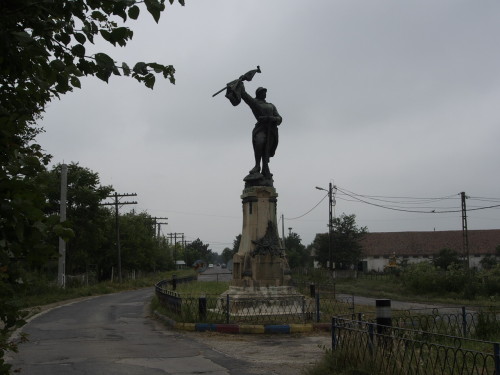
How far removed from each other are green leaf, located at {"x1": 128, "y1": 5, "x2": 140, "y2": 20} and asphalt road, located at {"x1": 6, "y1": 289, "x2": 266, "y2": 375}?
6.12 meters

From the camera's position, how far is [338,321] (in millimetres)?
7980

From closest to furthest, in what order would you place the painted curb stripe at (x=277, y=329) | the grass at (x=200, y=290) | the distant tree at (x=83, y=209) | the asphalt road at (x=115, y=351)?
the asphalt road at (x=115, y=351) → the painted curb stripe at (x=277, y=329) → the grass at (x=200, y=290) → the distant tree at (x=83, y=209)

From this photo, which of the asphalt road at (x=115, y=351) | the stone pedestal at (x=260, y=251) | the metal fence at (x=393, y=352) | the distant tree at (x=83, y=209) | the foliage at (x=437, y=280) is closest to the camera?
the metal fence at (x=393, y=352)

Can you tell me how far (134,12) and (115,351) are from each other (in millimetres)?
9251

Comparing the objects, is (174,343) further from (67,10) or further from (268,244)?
(67,10)

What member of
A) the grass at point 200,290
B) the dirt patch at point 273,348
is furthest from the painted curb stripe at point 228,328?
the grass at point 200,290

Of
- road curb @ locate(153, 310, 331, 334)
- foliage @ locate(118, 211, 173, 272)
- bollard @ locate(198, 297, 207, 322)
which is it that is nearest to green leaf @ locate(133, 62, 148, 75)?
road curb @ locate(153, 310, 331, 334)

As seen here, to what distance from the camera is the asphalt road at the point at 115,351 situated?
8.86 meters

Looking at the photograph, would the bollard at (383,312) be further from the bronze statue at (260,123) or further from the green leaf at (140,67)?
the bronze statue at (260,123)

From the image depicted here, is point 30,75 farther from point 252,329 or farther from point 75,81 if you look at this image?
point 252,329

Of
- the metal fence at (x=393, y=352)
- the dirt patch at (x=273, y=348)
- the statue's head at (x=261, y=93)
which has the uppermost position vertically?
the statue's head at (x=261, y=93)

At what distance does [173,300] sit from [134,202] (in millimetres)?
26969

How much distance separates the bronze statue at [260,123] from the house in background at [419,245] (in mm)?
60813

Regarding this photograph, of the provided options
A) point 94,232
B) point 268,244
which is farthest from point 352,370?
point 94,232
